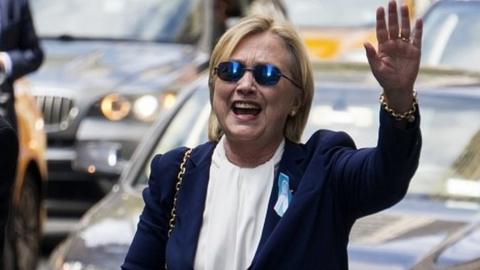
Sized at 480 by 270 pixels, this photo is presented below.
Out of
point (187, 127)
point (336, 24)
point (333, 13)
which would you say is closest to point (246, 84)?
point (187, 127)

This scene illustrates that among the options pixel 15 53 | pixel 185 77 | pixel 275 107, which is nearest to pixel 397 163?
pixel 275 107

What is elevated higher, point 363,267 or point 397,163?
point 397,163

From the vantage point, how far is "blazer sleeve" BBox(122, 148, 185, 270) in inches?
171

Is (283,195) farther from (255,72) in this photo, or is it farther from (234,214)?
(255,72)

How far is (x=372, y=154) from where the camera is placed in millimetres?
4098

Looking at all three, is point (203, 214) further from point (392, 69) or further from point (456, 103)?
point (456, 103)

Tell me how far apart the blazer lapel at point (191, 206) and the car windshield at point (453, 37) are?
4776 mm

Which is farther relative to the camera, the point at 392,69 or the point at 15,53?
the point at 15,53

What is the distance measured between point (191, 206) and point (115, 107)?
756 centimetres

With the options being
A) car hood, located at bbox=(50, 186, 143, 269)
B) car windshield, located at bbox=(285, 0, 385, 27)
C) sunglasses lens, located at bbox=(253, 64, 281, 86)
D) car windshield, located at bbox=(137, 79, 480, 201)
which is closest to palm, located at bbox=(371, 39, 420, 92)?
sunglasses lens, located at bbox=(253, 64, 281, 86)

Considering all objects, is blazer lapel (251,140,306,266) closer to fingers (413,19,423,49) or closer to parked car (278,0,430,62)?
fingers (413,19,423,49)

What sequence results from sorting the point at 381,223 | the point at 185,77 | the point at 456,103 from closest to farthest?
the point at 381,223, the point at 456,103, the point at 185,77

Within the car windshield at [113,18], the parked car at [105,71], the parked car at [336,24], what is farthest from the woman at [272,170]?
the parked car at [336,24]

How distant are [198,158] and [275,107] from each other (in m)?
0.24
